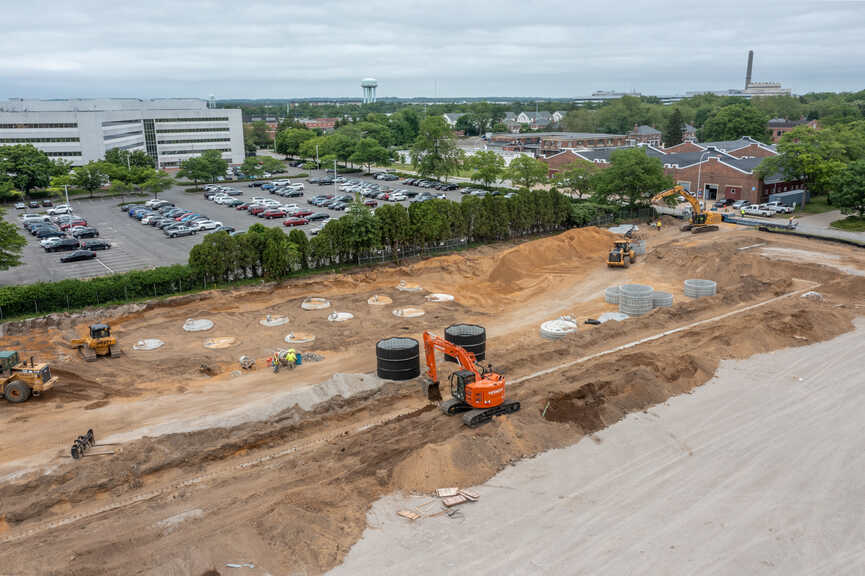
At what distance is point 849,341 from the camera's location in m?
28.0

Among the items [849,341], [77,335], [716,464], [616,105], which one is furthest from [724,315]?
[616,105]

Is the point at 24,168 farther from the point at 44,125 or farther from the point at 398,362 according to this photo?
the point at 398,362

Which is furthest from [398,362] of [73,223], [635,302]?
[73,223]

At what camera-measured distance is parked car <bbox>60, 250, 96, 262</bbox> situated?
1757 inches

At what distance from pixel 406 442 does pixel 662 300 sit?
1980 centimetres

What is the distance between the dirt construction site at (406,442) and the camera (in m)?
14.9

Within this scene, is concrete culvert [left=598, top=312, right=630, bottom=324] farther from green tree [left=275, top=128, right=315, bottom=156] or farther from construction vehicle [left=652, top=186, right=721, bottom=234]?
green tree [left=275, top=128, right=315, bottom=156]

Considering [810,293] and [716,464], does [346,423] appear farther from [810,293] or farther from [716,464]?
[810,293]

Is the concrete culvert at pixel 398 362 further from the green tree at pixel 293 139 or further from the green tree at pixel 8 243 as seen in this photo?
the green tree at pixel 293 139

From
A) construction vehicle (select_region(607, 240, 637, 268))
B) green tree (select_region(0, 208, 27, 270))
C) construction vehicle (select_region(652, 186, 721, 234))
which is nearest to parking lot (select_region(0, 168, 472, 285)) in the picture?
green tree (select_region(0, 208, 27, 270))

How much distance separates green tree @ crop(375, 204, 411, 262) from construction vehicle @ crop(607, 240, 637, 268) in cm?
1395

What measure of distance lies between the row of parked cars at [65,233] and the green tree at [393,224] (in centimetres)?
2195

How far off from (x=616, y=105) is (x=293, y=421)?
139398mm

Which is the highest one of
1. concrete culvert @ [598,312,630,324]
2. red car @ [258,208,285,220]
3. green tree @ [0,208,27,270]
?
green tree @ [0,208,27,270]
